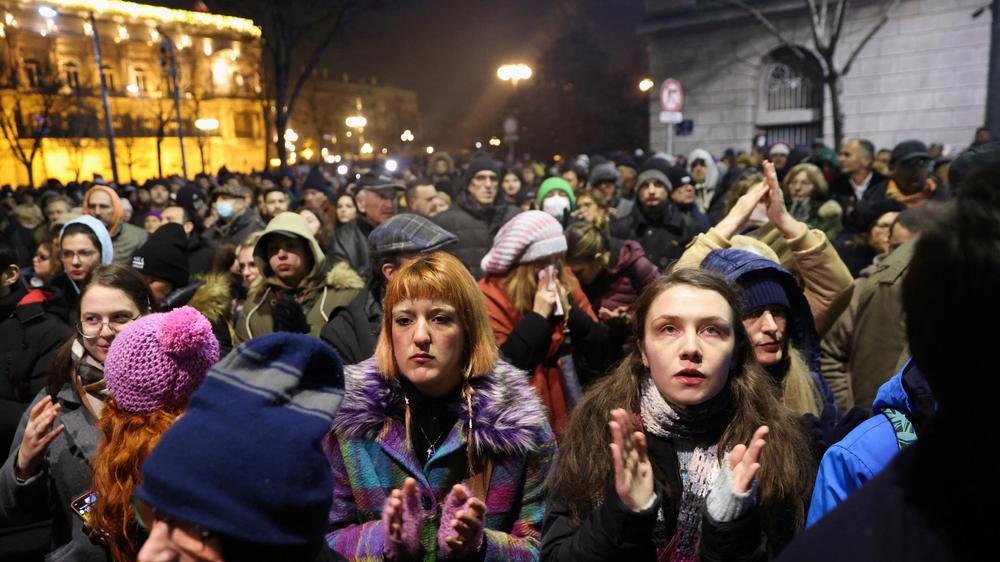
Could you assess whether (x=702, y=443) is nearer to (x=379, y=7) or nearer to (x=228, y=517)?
(x=228, y=517)

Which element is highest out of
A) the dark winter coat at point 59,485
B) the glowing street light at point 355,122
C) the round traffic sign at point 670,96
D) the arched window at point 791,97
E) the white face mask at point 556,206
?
the glowing street light at point 355,122

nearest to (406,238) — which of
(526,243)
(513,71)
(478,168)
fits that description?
(526,243)

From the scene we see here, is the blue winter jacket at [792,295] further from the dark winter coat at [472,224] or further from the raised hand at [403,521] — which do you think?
the dark winter coat at [472,224]

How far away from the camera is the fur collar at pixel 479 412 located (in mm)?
2572

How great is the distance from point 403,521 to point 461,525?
184 mm

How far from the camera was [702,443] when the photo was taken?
2324mm

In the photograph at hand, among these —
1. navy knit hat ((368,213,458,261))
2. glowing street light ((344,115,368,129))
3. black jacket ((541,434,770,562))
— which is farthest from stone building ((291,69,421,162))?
black jacket ((541,434,770,562))

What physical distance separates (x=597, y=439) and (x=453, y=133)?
255 feet

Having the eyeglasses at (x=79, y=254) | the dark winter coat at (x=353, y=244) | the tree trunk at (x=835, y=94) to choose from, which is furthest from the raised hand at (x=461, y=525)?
the tree trunk at (x=835, y=94)

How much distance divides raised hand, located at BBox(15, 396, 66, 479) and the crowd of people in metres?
0.01

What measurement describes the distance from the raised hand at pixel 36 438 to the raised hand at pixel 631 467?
7.30ft

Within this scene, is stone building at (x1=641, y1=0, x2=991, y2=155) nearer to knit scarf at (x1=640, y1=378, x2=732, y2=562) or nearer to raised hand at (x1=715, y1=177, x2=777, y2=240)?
raised hand at (x1=715, y1=177, x2=777, y2=240)

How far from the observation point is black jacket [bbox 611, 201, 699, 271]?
293 inches

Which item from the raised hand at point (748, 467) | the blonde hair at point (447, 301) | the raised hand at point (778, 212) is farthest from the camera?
the raised hand at point (778, 212)
